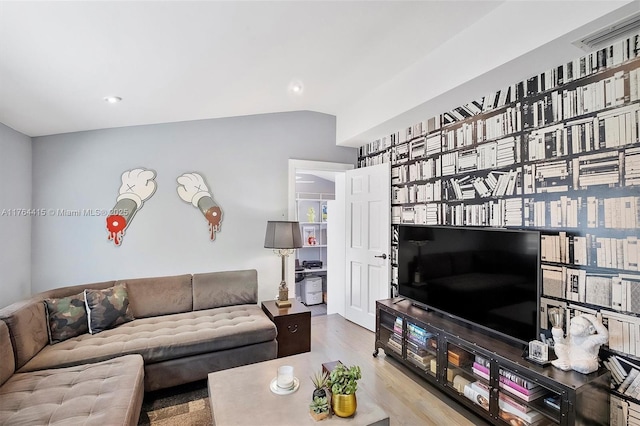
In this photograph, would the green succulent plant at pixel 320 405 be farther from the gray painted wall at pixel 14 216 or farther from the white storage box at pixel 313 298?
the white storage box at pixel 313 298

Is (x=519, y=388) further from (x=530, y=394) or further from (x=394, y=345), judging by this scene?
(x=394, y=345)

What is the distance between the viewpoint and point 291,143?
3.90 meters

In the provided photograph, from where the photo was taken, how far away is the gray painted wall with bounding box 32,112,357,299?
292 cm

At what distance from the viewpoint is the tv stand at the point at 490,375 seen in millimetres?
1616

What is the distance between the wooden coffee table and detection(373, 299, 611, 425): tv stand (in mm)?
920

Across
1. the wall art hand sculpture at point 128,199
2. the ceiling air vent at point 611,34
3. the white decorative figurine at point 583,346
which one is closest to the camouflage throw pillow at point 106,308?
the wall art hand sculpture at point 128,199

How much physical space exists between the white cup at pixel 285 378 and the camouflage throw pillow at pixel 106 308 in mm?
1730

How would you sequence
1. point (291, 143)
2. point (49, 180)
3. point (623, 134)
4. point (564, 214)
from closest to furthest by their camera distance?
1. point (623, 134)
2. point (564, 214)
3. point (49, 180)
4. point (291, 143)

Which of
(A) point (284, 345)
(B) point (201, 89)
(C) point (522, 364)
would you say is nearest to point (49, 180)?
(B) point (201, 89)

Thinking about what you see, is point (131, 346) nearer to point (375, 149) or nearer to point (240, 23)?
point (240, 23)

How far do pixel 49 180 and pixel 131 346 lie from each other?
6.41 ft

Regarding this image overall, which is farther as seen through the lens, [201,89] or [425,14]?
[201,89]

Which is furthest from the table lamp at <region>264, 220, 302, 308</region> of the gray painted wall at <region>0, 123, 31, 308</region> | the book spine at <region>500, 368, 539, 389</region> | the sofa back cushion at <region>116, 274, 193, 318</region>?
the gray painted wall at <region>0, 123, 31, 308</region>

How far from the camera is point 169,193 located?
10.8 feet
